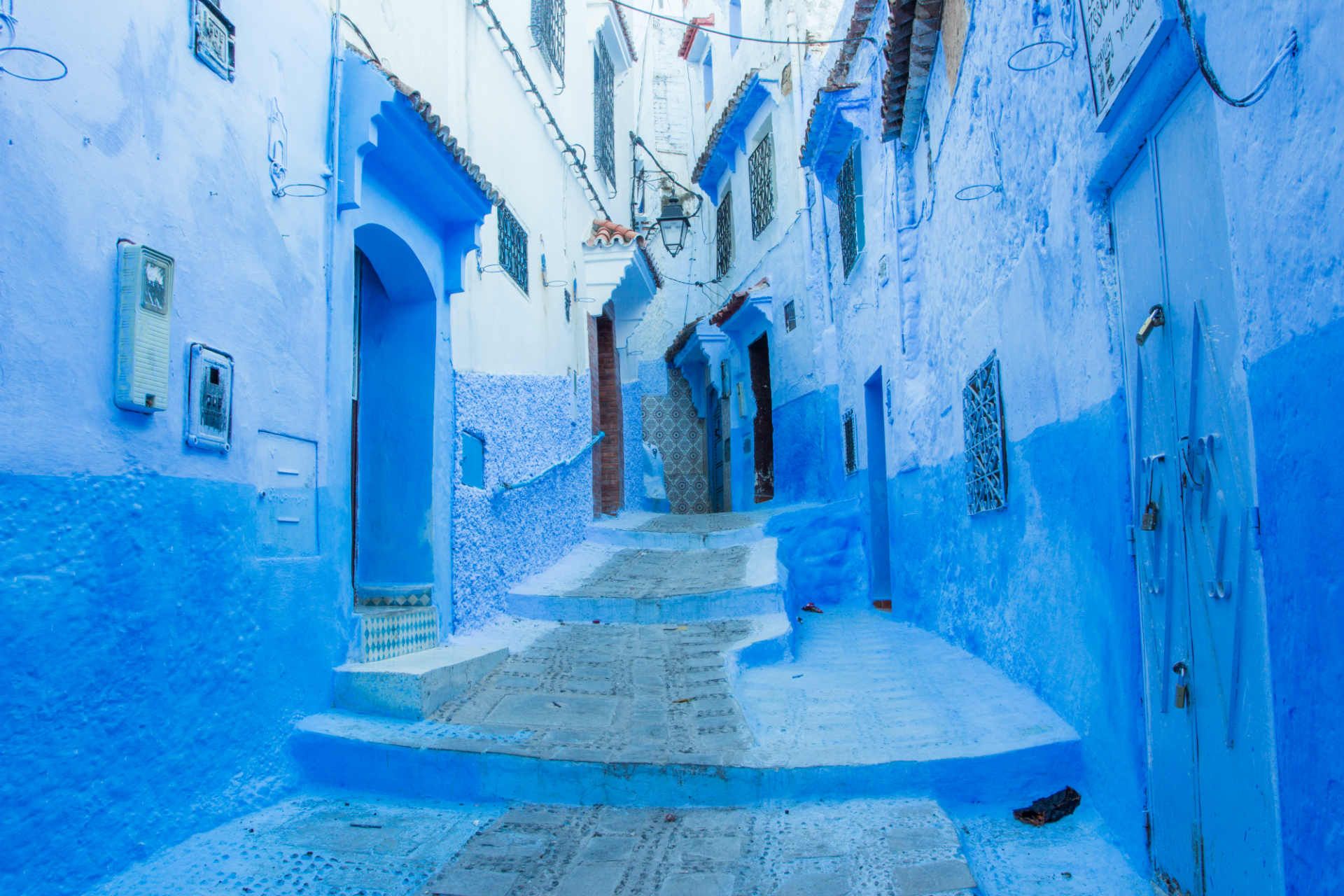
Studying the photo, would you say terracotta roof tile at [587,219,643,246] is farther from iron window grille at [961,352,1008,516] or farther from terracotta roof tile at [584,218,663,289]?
iron window grille at [961,352,1008,516]

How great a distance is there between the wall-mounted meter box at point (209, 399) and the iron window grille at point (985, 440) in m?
3.84

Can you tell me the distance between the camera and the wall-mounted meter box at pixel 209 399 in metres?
3.49

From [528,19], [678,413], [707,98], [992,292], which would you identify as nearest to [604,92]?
[528,19]

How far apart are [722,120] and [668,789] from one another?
13207mm

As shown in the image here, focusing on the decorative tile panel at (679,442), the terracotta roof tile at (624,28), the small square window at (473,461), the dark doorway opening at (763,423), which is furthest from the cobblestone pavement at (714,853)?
the decorative tile panel at (679,442)

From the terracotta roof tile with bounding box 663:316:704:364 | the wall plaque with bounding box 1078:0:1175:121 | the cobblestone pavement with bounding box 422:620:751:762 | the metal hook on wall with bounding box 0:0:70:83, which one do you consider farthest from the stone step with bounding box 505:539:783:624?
the terracotta roof tile with bounding box 663:316:704:364

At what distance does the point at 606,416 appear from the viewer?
12594 millimetres

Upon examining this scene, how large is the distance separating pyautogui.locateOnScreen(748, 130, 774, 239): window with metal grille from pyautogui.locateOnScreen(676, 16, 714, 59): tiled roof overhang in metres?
4.15

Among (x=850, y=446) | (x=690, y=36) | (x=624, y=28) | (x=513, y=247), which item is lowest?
(x=850, y=446)

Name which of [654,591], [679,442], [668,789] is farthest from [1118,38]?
[679,442]

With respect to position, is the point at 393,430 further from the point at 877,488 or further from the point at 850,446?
the point at 850,446

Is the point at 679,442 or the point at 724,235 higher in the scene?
the point at 724,235

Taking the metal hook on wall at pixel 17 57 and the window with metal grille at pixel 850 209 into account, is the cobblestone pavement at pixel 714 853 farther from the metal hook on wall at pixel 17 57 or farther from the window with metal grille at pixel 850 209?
the window with metal grille at pixel 850 209

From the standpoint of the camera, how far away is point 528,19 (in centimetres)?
870
